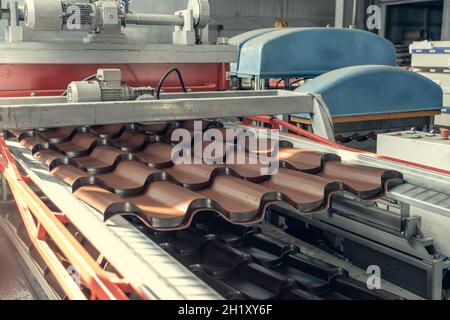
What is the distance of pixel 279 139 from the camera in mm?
2488

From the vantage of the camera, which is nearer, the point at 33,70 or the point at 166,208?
the point at 166,208

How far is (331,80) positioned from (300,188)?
115 inches

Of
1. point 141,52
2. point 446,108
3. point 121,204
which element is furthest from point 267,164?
point 446,108

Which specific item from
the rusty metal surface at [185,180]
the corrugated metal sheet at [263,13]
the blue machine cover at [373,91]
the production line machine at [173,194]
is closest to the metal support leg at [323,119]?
the production line machine at [173,194]

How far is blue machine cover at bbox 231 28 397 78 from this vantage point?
5.36m

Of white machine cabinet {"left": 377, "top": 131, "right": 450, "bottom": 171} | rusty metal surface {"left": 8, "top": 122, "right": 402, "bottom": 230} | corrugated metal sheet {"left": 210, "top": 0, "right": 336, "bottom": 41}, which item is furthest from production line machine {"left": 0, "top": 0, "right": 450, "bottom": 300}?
corrugated metal sheet {"left": 210, "top": 0, "right": 336, "bottom": 41}

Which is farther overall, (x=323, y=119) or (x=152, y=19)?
(x=152, y=19)

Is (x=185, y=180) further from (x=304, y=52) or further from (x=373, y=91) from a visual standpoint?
(x=304, y=52)

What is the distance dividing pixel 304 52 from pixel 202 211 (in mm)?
4020

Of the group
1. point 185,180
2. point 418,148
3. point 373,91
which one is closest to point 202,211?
point 185,180

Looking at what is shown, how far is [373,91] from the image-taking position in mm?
4691
